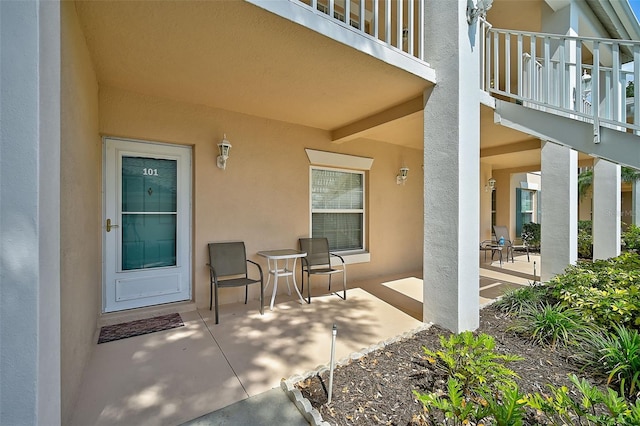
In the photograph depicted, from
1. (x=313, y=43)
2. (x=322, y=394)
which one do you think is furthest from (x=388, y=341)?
(x=313, y=43)

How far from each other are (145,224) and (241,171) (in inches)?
57.3

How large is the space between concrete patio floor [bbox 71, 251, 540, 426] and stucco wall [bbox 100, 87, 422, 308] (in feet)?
2.97

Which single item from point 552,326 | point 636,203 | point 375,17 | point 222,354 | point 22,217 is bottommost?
point 222,354

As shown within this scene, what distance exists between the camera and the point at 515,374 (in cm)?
199

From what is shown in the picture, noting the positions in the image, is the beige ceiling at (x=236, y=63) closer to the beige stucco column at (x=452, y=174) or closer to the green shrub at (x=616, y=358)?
the beige stucco column at (x=452, y=174)

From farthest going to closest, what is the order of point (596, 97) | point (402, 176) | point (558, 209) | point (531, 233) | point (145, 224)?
point (531, 233)
point (402, 176)
point (558, 209)
point (145, 224)
point (596, 97)

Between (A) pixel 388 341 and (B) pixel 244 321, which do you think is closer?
(A) pixel 388 341

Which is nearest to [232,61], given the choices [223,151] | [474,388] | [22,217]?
[223,151]

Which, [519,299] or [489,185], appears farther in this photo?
[489,185]

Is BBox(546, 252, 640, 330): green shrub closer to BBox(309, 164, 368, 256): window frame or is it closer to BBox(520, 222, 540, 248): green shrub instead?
BBox(309, 164, 368, 256): window frame

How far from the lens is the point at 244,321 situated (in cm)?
346

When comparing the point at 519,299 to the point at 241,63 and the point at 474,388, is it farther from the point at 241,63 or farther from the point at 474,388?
the point at 241,63

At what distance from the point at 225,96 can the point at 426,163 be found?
262 cm

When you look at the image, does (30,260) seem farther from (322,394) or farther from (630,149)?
(630,149)
